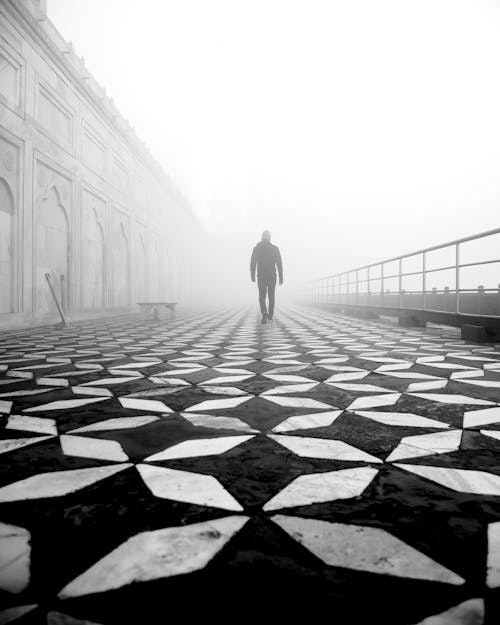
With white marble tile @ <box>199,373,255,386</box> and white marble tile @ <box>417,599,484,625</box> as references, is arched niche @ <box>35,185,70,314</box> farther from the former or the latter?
white marble tile @ <box>417,599,484,625</box>

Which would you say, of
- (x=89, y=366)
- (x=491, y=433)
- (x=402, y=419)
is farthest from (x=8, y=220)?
(x=491, y=433)

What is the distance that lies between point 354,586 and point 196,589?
28 centimetres

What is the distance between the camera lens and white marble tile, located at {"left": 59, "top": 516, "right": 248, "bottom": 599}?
2.64ft

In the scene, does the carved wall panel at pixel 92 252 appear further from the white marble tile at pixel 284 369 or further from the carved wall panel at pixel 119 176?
the white marble tile at pixel 284 369

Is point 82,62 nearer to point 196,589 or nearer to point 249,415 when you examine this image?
point 249,415

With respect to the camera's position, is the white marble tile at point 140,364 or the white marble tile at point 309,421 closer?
the white marble tile at point 309,421

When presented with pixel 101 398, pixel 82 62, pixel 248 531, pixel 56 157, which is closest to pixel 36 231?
pixel 56 157

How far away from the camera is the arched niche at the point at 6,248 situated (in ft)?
26.5

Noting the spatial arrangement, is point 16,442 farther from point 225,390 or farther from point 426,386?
point 426,386

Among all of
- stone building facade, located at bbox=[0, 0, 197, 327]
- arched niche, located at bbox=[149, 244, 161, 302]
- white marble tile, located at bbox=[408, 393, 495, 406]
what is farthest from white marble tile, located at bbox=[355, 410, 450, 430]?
arched niche, located at bbox=[149, 244, 161, 302]

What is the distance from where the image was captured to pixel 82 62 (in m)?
11.7

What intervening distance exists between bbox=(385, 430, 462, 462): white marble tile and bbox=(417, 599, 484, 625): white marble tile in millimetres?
699

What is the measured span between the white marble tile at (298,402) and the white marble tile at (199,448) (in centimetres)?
57

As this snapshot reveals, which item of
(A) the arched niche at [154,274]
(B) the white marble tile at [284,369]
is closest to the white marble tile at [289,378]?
(B) the white marble tile at [284,369]
